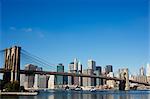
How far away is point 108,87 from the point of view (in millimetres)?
91688

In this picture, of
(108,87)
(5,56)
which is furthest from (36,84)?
(5,56)

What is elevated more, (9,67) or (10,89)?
(9,67)

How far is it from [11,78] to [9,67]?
239 centimetres

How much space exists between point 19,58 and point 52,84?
57.0m

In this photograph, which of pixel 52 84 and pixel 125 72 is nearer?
pixel 125 72

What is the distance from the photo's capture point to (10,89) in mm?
35000

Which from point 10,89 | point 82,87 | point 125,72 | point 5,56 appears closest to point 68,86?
point 82,87

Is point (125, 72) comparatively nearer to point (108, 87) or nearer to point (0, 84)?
point (108, 87)

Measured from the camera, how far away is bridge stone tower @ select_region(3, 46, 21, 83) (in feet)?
128

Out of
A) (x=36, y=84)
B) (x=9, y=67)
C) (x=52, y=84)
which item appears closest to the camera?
(x=9, y=67)

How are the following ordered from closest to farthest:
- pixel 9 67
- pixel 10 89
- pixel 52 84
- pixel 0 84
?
pixel 10 89 → pixel 0 84 → pixel 9 67 → pixel 52 84

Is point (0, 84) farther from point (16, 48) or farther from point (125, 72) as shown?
point (125, 72)

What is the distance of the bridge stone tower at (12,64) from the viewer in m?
39.0

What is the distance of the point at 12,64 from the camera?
134 ft
